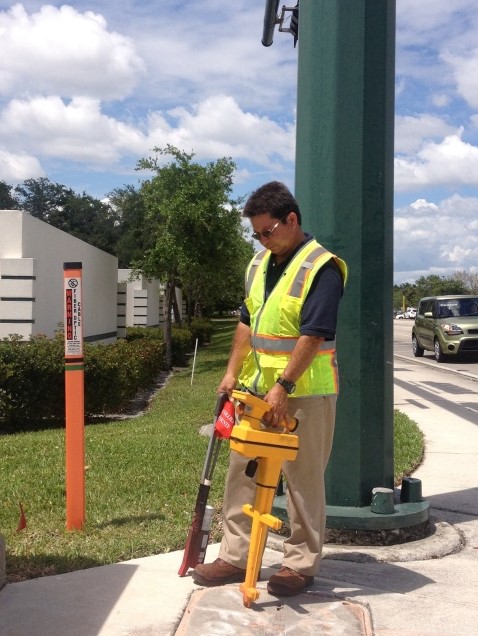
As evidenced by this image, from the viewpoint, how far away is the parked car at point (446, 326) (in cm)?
2066

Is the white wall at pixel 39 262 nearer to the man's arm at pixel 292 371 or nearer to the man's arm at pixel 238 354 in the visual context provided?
the man's arm at pixel 238 354

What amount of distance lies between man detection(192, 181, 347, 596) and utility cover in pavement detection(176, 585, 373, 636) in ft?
0.28

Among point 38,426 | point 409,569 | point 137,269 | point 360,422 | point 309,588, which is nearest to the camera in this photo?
point 309,588

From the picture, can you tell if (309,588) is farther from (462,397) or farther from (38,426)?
(462,397)

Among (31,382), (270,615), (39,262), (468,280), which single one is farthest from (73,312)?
(468,280)

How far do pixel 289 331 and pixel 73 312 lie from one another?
176cm

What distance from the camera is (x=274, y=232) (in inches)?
148

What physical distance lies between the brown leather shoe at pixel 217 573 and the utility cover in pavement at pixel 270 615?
5cm

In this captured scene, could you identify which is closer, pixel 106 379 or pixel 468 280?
pixel 106 379

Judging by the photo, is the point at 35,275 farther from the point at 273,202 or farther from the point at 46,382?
the point at 273,202

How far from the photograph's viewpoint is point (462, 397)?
1334cm

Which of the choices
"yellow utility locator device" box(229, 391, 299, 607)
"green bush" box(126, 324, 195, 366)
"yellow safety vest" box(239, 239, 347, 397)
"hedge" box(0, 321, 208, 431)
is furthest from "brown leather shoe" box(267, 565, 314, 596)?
"green bush" box(126, 324, 195, 366)

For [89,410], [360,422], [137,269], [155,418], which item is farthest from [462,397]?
[137,269]

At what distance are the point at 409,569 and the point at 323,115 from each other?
2.60 m
